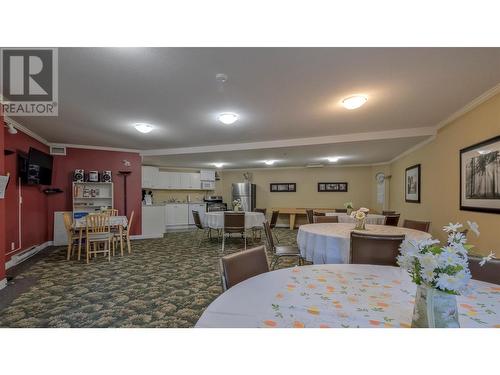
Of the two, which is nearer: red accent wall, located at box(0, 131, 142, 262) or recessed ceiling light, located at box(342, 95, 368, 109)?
recessed ceiling light, located at box(342, 95, 368, 109)

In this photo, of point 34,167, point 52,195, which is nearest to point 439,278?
point 34,167

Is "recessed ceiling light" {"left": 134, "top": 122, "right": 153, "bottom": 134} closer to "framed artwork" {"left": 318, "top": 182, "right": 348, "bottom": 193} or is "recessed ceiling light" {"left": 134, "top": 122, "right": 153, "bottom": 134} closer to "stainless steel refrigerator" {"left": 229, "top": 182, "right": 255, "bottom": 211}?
"stainless steel refrigerator" {"left": 229, "top": 182, "right": 255, "bottom": 211}

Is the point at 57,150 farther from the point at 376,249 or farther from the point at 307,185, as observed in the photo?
the point at 307,185

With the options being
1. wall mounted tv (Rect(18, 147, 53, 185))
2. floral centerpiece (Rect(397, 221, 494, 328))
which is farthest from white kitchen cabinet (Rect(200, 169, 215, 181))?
floral centerpiece (Rect(397, 221, 494, 328))

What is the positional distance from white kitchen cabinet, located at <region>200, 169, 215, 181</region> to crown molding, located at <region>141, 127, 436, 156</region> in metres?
2.69

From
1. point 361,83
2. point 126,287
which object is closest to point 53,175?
point 126,287

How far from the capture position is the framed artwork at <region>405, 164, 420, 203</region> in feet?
15.7

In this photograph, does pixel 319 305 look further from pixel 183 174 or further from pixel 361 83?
pixel 183 174

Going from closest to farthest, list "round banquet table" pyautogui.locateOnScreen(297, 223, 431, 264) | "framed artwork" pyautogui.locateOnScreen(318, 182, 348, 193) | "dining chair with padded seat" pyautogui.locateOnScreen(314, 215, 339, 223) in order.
→ "round banquet table" pyautogui.locateOnScreen(297, 223, 431, 264)
"dining chair with padded seat" pyautogui.locateOnScreen(314, 215, 339, 223)
"framed artwork" pyautogui.locateOnScreen(318, 182, 348, 193)

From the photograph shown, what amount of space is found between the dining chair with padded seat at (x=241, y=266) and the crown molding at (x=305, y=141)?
368cm

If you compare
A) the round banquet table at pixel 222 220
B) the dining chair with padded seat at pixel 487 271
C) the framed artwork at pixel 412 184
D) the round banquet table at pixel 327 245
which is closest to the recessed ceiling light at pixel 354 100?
the round banquet table at pixel 327 245
